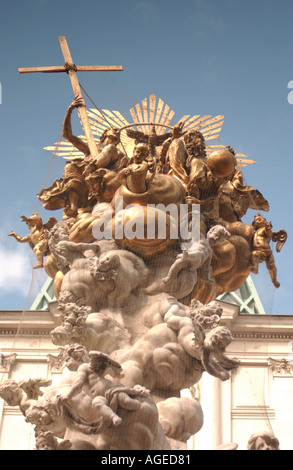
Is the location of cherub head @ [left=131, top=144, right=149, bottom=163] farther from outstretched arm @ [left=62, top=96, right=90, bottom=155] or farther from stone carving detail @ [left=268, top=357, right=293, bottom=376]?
stone carving detail @ [left=268, top=357, right=293, bottom=376]

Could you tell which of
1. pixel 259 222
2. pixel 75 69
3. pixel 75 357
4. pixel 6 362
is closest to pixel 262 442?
pixel 75 357

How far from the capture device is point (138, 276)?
9.30 m

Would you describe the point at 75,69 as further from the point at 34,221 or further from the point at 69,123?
the point at 34,221

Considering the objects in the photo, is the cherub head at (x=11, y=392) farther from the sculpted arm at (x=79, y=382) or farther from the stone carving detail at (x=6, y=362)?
the stone carving detail at (x=6, y=362)

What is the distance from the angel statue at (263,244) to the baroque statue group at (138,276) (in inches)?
0.4

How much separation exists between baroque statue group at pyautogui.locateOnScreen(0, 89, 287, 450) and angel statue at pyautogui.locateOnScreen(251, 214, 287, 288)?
1cm

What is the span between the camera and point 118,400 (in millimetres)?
7328

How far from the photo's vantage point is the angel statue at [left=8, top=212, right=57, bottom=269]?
1082cm

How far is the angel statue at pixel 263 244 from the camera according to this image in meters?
10.5

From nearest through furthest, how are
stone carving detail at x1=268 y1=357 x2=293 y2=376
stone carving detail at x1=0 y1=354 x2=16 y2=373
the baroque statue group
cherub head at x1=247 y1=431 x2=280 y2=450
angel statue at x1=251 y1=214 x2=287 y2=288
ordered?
1. cherub head at x1=247 y1=431 x2=280 y2=450
2. the baroque statue group
3. angel statue at x1=251 y1=214 x2=287 y2=288
4. stone carving detail at x1=268 y1=357 x2=293 y2=376
5. stone carving detail at x1=0 y1=354 x2=16 y2=373

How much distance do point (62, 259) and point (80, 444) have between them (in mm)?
2394

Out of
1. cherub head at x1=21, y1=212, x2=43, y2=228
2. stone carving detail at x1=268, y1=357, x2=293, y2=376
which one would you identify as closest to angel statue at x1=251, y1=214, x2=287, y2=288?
→ stone carving detail at x1=268, y1=357, x2=293, y2=376

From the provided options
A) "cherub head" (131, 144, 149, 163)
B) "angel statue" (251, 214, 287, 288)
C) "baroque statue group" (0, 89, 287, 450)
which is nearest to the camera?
"baroque statue group" (0, 89, 287, 450)
